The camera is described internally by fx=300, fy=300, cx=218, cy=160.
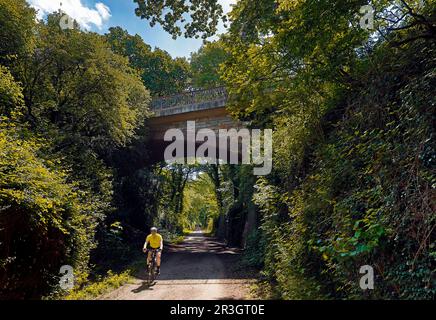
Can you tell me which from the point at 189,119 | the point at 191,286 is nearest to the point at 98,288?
the point at 191,286

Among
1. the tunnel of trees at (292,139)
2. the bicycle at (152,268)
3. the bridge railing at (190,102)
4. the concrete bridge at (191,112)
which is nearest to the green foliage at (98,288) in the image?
the tunnel of trees at (292,139)

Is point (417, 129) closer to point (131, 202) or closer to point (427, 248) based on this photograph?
point (427, 248)

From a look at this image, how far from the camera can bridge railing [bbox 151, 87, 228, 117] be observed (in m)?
18.8

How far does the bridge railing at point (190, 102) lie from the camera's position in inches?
740

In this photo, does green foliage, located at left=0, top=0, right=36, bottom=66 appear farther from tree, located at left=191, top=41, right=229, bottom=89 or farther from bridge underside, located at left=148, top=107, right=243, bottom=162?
tree, located at left=191, top=41, right=229, bottom=89

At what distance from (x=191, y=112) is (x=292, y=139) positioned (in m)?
10.8

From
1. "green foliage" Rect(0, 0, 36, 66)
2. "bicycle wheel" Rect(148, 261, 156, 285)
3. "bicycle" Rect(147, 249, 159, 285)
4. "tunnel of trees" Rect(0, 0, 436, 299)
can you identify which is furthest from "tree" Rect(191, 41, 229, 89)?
"bicycle wheel" Rect(148, 261, 156, 285)

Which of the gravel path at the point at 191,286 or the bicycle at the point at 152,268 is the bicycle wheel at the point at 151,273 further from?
the gravel path at the point at 191,286

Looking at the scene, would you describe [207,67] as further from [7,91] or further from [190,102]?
[7,91]

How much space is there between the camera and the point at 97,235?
542 inches

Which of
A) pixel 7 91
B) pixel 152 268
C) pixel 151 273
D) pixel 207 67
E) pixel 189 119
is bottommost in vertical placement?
pixel 151 273

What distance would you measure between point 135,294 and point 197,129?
507 inches

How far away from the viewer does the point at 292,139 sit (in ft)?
33.0

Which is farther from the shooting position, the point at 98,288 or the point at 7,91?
the point at 7,91
